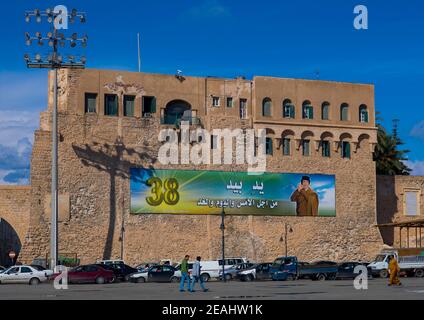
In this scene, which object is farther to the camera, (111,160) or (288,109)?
(288,109)

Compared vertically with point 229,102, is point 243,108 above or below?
below

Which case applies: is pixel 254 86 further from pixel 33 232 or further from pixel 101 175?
pixel 33 232

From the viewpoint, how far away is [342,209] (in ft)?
192

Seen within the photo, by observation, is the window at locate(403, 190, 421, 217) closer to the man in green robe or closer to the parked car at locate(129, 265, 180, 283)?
the man in green robe

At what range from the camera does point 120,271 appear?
143ft

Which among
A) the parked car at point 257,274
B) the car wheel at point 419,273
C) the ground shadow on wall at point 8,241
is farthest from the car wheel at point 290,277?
the ground shadow on wall at point 8,241


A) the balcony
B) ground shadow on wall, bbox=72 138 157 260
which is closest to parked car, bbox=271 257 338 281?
ground shadow on wall, bbox=72 138 157 260

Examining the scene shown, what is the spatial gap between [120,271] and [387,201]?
83.3 ft

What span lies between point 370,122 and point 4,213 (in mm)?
25675

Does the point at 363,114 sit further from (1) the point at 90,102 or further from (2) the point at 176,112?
(1) the point at 90,102

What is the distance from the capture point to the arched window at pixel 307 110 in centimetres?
5816

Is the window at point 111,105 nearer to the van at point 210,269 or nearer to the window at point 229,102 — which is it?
the window at point 229,102

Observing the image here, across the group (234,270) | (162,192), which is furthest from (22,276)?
(162,192)

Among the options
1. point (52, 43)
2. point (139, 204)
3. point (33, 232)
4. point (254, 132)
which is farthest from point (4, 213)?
point (254, 132)
